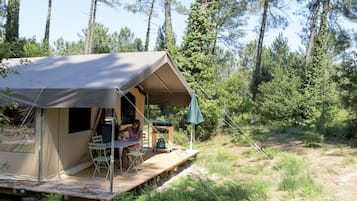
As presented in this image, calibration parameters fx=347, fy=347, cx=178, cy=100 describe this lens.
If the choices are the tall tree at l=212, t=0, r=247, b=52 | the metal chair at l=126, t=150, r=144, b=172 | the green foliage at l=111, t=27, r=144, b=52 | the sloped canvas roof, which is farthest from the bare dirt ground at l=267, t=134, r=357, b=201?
the green foliage at l=111, t=27, r=144, b=52

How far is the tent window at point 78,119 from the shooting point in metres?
6.35

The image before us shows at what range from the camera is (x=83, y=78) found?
5.69 m

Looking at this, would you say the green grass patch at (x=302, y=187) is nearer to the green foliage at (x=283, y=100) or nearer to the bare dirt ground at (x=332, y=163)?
the bare dirt ground at (x=332, y=163)

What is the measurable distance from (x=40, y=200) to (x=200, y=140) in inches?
272

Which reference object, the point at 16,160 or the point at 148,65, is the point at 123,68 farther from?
the point at 16,160

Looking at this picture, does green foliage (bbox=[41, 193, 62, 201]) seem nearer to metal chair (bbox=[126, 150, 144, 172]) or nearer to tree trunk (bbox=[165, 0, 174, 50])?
metal chair (bbox=[126, 150, 144, 172])

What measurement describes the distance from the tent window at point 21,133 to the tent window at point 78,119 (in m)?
0.74

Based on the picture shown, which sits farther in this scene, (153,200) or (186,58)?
(186,58)

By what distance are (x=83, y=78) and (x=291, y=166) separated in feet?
15.0

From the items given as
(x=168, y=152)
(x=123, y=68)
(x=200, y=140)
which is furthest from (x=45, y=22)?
(x=123, y=68)

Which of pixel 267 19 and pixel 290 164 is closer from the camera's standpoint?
pixel 290 164

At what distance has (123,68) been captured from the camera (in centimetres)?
614

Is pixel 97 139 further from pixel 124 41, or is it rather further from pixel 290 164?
pixel 124 41

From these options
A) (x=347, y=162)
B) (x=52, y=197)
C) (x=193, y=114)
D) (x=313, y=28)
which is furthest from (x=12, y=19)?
(x=347, y=162)
